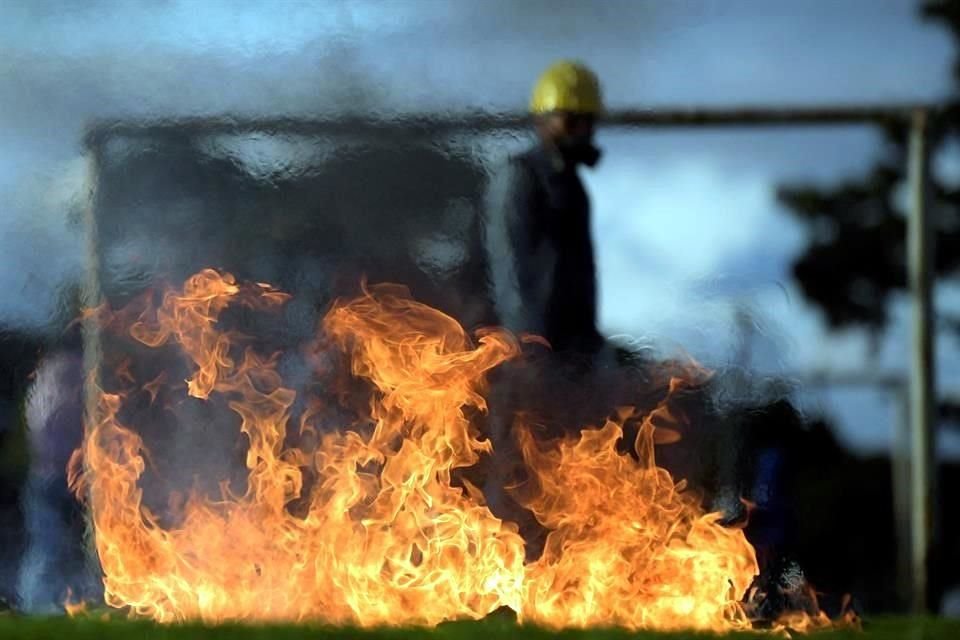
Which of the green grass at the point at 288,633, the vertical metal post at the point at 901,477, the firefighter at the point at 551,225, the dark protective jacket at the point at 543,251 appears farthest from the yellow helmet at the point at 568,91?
the green grass at the point at 288,633

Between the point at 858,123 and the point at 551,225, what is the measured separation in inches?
49.8

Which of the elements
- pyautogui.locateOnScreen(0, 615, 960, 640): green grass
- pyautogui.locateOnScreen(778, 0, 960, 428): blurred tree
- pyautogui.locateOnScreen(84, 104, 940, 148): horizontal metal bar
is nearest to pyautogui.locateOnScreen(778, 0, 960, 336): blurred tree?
pyautogui.locateOnScreen(778, 0, 960, 428): blurred tree

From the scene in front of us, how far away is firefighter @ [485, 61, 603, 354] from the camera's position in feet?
16.7

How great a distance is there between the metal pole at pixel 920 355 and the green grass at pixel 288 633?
1478 millimetres

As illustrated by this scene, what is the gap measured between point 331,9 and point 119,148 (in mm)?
1025

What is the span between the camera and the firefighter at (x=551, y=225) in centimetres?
509

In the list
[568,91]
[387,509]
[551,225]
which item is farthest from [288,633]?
[568,91]

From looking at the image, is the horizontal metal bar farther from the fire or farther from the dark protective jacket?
the fire

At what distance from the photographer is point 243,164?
5.43 meters

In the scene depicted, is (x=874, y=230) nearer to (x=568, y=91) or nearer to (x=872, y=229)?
(x=872, y=229)

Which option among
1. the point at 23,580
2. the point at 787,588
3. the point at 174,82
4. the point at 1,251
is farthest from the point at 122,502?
the point at 787,588

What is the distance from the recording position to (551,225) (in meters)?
5.12

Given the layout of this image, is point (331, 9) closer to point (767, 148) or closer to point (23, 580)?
point (767, 148)

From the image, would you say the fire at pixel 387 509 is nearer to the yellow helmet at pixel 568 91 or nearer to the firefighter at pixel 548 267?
the firefighter at pixel 548 267
